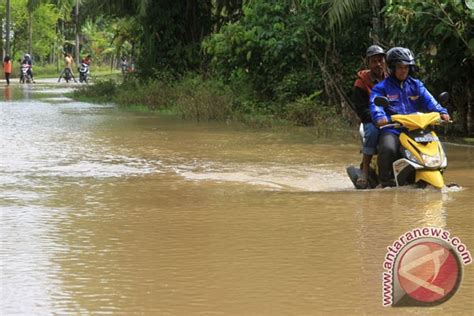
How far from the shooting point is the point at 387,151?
8.73 m

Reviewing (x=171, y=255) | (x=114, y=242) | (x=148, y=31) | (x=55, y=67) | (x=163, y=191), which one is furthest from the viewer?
(x=55, y=67)

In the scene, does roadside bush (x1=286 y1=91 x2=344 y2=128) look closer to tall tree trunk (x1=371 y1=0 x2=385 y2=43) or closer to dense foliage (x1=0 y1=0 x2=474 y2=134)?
dense foliage (x1=0 y1=0 x2=474 y2=134)

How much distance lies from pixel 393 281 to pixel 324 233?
1.79 metres

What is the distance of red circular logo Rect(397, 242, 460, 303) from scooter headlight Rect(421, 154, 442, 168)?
2.74m

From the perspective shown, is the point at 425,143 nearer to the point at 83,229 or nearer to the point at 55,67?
the point at 83,229

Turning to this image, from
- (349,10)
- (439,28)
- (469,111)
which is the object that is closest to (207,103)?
(349,10)

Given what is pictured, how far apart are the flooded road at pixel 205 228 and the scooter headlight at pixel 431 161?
303mm

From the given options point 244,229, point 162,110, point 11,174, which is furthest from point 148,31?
point 244,229

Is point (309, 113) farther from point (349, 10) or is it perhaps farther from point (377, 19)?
point (349, 10)

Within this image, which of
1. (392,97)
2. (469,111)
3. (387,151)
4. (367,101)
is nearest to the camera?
(387,151)

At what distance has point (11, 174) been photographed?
10.3 meters

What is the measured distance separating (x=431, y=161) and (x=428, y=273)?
3.39m

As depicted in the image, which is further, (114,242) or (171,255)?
(114,242)

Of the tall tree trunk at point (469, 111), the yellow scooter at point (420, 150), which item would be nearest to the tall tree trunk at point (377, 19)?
the tall tree trunk at point (469, 111)
